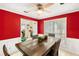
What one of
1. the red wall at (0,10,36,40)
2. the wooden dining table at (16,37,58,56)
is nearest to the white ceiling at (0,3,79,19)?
the red wall at (0,10,36,40)

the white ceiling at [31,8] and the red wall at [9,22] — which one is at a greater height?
the white ceiling at [31,8]

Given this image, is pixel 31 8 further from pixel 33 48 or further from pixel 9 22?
pixel 33 48

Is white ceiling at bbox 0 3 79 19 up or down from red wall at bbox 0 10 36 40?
up

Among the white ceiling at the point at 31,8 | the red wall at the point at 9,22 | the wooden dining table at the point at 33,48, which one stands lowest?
the wooden dining table at the point at 33,48

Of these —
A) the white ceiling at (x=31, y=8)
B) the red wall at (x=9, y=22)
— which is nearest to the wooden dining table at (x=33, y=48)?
the red wall at (x=9, y=22)

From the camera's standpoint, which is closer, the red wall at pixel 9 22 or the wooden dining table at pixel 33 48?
the wooden dining table at pixel 33 48

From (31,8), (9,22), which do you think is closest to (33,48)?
(9,22)

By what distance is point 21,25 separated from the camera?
2.82 feet

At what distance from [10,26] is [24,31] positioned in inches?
8.6

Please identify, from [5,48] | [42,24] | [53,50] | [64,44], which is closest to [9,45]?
[5,48]

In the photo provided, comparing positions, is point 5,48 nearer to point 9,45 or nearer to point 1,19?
point 9,45

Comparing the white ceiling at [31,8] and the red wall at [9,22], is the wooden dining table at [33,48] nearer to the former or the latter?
the red wall at [9,22]

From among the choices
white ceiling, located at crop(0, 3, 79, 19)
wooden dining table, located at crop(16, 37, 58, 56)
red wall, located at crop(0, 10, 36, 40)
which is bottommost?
wooden dining table, located at crop(16, 37, 58, 56)

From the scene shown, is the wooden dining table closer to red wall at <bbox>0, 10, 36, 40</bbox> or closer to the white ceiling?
red wall at <bbox>0, 10, 36, 40</bbox>
